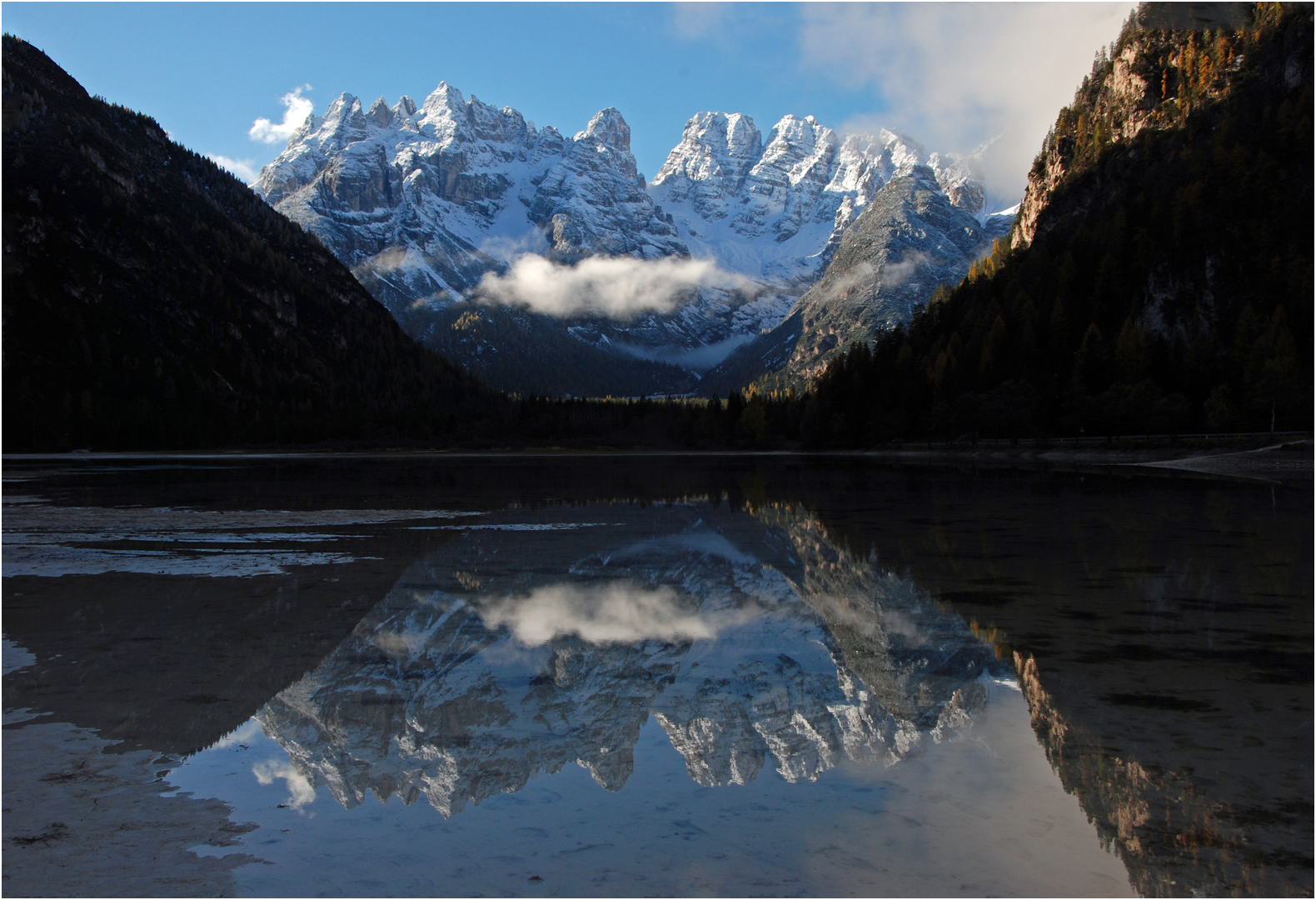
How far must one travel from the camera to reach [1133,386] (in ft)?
330

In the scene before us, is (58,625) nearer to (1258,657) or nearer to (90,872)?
(90,872)

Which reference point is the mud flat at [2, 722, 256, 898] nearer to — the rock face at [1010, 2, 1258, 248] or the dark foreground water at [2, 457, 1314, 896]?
the dark foreground water at [2, 457, 1314, 896]

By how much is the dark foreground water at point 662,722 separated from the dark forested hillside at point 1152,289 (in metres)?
85.3

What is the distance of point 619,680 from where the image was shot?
11.8 m

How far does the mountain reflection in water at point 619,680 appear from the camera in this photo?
29.1 feet

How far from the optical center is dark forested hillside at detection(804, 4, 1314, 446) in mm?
101000

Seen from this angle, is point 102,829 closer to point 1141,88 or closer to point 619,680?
point 619,680

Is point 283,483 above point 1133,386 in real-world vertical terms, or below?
below

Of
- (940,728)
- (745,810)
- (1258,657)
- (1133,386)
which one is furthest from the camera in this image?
(1133,386)

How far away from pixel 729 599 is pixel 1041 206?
592 feet

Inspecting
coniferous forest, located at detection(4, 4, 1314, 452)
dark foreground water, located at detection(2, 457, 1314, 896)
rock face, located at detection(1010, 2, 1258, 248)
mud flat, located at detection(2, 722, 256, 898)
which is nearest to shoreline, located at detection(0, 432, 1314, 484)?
coniferous forest, located at detection(4, 4, 1314, 452)

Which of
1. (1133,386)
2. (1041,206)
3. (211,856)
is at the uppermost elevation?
(1041,206)

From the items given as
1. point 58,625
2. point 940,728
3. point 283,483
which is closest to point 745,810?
point 940,728

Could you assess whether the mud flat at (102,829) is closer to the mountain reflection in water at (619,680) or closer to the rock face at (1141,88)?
the mountain reflection in water at (619,680)
